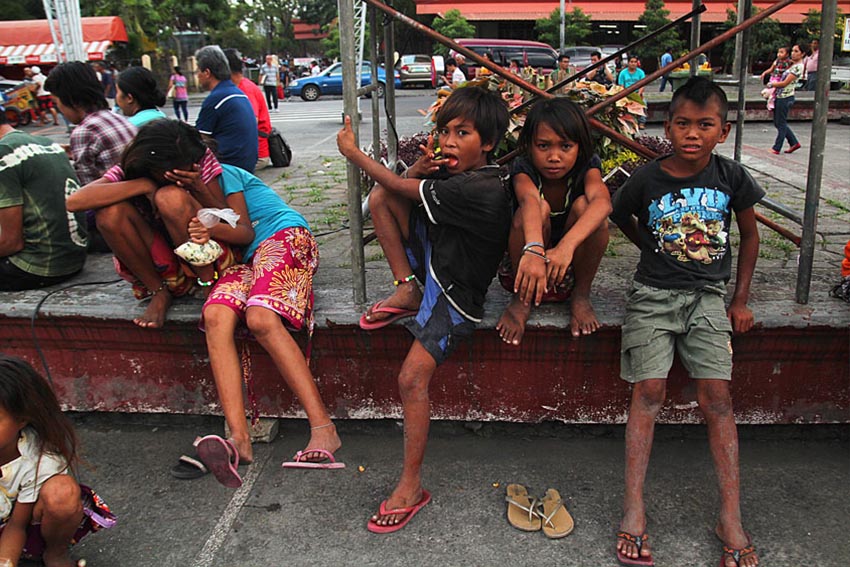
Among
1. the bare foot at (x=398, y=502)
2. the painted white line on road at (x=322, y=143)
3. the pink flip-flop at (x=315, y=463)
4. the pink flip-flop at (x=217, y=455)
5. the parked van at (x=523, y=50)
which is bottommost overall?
the bare foot at (x=398, y=502)

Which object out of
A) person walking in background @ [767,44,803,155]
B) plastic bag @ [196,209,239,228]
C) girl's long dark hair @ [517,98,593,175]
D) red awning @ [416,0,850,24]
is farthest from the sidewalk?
red awning @ [416,0,850,24]

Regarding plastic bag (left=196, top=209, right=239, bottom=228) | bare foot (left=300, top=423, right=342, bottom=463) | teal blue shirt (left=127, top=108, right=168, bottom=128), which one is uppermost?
teal blue shirt (left=127, top=108, right=168, bottom=128)

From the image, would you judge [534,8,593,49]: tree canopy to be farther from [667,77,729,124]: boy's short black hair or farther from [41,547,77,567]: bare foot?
[41,547,77,567]: bare foot

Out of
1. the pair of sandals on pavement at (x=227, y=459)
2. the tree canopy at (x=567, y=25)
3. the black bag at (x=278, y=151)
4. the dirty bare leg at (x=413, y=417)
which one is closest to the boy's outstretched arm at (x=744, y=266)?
the dirty bare leg at (x=413, y=417)

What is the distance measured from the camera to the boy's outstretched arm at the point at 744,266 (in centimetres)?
260

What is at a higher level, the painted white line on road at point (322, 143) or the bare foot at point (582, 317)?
the bare foot at point (582, 317)

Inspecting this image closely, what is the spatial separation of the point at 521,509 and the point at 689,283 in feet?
3.23

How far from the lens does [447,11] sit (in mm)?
28172

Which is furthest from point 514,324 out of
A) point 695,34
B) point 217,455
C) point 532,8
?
point 532,8

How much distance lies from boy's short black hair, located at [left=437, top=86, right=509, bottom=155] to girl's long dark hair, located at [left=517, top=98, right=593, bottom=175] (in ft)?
0.36

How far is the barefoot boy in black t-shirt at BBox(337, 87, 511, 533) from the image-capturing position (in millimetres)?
2539

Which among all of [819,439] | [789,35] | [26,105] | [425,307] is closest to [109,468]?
[425,307]

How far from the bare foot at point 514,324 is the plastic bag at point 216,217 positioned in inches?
44.9

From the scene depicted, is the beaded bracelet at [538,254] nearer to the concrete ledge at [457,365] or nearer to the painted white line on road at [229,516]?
the concrete ledge at [457,365]
